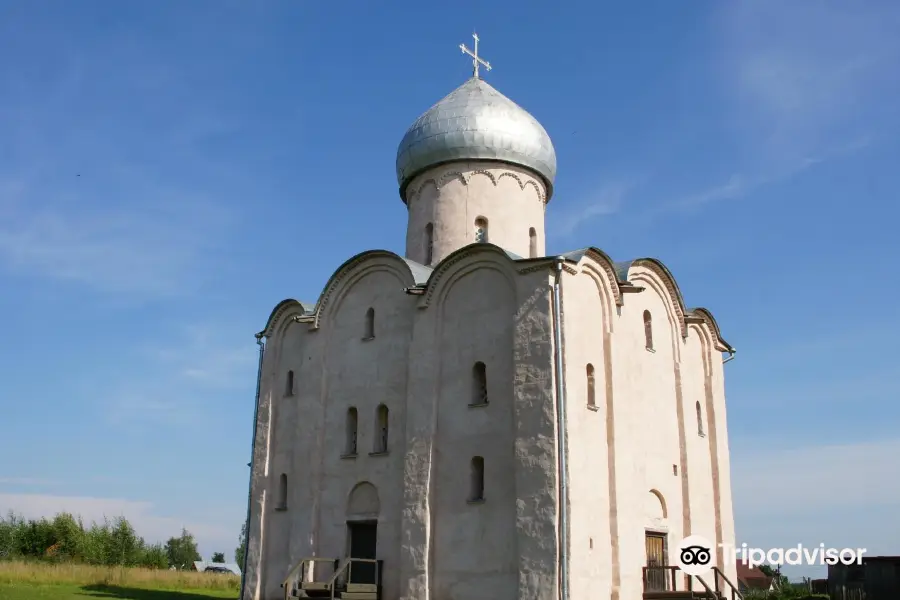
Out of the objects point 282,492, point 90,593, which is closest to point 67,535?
point 90,593

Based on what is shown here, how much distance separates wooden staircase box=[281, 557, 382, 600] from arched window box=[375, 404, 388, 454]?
233 centimetres

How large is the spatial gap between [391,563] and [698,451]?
726cm

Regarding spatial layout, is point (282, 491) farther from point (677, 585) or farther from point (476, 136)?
point (476, 136)

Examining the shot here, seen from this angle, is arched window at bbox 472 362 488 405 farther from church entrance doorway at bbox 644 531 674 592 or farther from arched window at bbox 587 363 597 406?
church entrance doorway at bbox 644 531 674 592

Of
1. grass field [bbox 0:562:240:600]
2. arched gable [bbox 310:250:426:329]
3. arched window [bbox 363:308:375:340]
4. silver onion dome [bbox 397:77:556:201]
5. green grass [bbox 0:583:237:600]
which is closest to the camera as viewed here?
arched gable [bbox 310:250:426:329]

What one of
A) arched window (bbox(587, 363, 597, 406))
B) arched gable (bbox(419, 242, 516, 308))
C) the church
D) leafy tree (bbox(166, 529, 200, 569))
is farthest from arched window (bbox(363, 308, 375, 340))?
leafy tree (bbox(166, 529, 200, 569))

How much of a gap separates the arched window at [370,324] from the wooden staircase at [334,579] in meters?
4.76

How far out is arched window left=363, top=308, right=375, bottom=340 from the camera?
18891 millimetres

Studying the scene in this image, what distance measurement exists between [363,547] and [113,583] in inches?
551

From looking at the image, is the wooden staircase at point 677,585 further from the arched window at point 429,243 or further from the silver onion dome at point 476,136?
the silver onion dome at point 476,136

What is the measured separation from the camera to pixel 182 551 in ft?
206

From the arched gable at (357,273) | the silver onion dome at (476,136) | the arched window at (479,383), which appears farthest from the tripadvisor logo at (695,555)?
the silver onion dome at (476,136)

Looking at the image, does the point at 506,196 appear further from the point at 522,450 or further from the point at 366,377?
the point at 522,450

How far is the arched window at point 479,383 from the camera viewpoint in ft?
53.7
